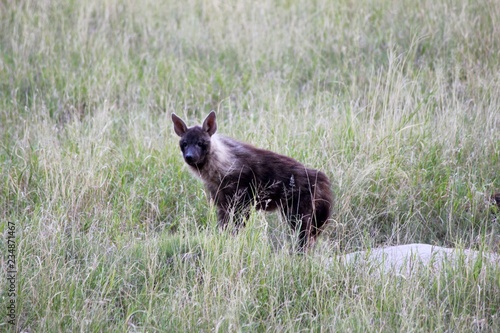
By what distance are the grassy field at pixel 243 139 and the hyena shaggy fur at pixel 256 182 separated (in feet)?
0.66

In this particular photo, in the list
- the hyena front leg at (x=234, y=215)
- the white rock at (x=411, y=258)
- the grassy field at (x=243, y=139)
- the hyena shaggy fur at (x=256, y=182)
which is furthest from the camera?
the hyena shaggy fur at (x=256, y=182)

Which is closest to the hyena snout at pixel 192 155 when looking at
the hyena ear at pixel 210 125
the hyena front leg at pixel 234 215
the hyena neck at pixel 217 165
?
the hyena neck at pixel 217 165

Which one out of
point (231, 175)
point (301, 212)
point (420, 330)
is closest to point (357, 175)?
point (301, 212)

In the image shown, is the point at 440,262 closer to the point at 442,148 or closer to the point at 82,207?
the point at 442,148

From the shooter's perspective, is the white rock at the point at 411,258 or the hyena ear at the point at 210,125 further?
the hyena ear at the point at 210,125

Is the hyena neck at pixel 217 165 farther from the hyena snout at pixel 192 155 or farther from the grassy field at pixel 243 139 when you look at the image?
the grassy field at pixel 243 139

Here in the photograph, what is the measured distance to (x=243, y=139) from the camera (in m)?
7.58

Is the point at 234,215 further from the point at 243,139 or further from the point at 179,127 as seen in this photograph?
the point at 243,139

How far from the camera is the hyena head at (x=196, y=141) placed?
20.2 feet

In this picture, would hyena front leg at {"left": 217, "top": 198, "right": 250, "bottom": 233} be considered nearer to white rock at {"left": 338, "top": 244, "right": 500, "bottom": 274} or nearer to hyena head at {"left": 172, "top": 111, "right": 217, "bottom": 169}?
hyena head at {"left": 172, "top": 111, "right": 217, "bottom": 169}

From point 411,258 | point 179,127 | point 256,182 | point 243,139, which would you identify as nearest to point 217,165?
point 256,182

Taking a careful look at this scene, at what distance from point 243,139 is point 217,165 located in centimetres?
140

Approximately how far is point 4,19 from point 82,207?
5267 mm

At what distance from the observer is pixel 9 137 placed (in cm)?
786
